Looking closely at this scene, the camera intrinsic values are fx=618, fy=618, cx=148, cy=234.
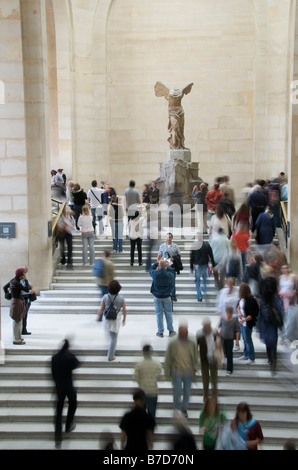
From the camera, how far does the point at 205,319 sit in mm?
9414

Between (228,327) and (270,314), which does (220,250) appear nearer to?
(270,314)

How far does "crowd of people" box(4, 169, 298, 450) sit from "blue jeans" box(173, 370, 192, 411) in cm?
2

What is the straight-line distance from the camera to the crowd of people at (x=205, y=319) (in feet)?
24.8

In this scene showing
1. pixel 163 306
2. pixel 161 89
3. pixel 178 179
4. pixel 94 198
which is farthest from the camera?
pixel 161 89

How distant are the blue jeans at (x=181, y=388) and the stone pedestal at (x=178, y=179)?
10.3 metres

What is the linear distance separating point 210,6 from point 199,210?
37.9 feet

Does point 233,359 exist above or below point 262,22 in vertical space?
below

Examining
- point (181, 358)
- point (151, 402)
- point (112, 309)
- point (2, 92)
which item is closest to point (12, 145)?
point (2, 92)

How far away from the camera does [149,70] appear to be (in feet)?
83.6

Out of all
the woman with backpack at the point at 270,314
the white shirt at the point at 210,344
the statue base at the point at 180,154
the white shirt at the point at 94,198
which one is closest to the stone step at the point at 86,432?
the white shirt at the point at 210,344

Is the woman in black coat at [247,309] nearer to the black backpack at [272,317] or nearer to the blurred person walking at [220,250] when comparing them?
the black backpack at [272,317]

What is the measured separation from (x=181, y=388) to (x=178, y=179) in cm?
1075
